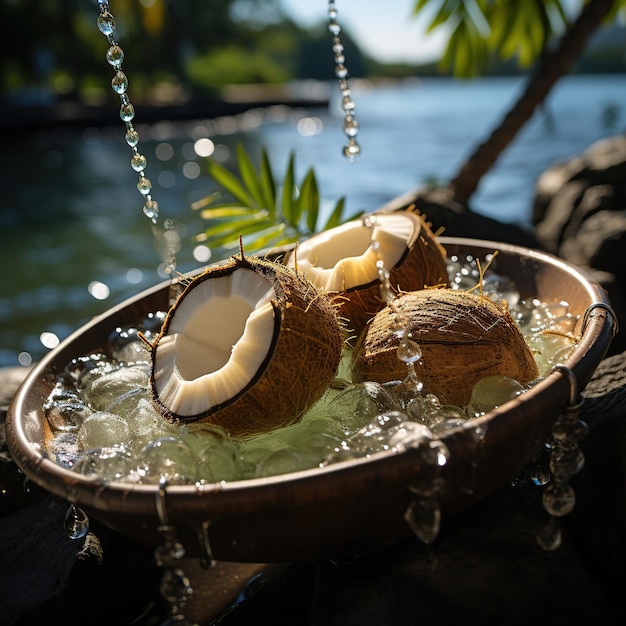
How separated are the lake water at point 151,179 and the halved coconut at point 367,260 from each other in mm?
2749

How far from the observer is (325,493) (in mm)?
983

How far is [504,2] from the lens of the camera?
369cm

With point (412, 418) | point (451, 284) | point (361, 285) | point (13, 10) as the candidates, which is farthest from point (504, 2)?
point (13, 10)

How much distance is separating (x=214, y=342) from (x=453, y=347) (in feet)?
1.37

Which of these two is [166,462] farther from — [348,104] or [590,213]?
[590,213]

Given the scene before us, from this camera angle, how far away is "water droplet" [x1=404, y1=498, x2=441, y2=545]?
40.4 inches

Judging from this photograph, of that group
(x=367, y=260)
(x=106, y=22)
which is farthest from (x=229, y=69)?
(x=367, y=260)

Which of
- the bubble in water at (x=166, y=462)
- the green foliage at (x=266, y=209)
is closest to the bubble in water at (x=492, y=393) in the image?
the bubble in water at (x=166, y=462)

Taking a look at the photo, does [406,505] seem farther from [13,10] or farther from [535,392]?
[13,10]

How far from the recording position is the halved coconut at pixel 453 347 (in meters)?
1.28

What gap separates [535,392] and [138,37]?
91.4ft

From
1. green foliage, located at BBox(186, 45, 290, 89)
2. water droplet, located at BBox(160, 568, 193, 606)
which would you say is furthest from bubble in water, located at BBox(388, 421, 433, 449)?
green foliage, located at BBox(186, 45, 290, 89)

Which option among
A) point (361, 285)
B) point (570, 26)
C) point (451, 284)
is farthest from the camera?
point (570, 26)

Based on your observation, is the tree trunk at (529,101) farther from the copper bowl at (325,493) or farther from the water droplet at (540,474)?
the copper bowl at (325,493)
